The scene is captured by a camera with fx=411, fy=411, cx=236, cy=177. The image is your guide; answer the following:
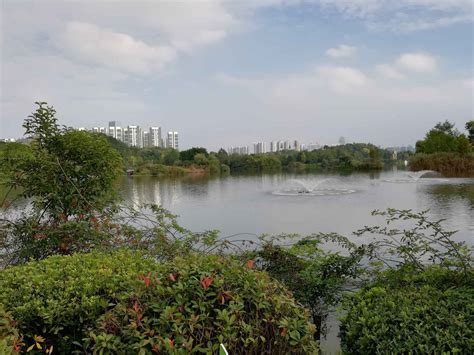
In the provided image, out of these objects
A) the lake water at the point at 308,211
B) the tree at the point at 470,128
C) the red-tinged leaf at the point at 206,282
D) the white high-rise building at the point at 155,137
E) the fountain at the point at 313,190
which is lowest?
the lake water at the point at 308,211

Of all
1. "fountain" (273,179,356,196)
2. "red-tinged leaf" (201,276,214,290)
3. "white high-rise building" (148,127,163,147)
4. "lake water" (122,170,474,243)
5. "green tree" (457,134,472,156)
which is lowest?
"lake water" (122,170,474,243)

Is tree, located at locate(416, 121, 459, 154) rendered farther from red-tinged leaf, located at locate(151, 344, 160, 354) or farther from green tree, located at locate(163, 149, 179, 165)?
red-tinged leaf, located at locate(151, 344, 160, 354)

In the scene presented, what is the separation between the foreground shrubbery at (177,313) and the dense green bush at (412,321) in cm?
29

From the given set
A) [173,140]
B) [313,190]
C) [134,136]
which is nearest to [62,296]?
[313,190]

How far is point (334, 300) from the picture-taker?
3.02 meters

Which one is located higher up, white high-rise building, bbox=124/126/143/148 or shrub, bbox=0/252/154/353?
white high-rise building, bbox=124/126/143/148

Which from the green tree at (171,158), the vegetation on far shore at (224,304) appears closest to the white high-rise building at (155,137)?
the green tree at (171,158)

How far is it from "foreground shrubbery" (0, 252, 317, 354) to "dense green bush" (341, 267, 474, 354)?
29 centimetres

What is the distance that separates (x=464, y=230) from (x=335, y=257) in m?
5.79

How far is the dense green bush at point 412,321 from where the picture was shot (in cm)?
166

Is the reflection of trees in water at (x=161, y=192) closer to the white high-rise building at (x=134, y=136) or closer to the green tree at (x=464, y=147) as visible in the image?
the green tree at (x=464, y=147)

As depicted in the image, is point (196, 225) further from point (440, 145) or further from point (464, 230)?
point (440, 145)

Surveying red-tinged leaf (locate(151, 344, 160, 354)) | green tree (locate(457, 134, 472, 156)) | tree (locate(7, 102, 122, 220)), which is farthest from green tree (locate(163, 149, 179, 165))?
red-tinged leaf (locate(151, 344, 160, 354))

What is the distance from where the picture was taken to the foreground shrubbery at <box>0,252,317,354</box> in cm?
155
